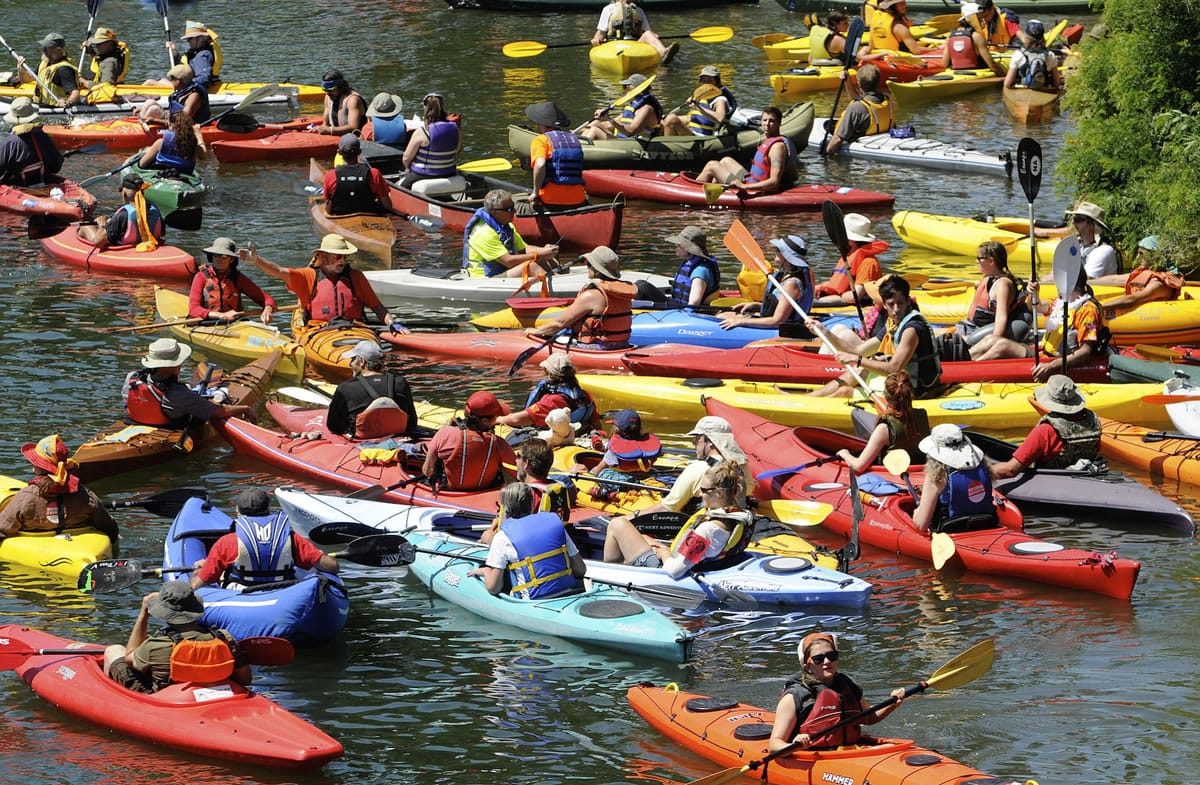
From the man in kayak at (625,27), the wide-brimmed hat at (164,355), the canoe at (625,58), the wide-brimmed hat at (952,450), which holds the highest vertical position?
the man in kayak at (625,27)

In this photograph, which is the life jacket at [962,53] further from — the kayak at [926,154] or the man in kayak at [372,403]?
the man in kayak at [372,403]

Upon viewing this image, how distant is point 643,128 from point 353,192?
5.02 metres

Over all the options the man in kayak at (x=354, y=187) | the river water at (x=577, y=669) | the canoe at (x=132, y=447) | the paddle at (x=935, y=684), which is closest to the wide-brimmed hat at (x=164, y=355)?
the canoe at (x=132, y=447)

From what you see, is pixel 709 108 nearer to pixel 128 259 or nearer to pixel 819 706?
pixel 128 259

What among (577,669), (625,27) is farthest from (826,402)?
(625,27)

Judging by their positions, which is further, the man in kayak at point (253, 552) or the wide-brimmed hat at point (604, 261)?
the wide-brimmed hat at point (604, 261)

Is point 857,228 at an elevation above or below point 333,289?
above

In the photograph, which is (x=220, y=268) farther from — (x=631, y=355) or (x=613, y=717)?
(x=613, y=717)

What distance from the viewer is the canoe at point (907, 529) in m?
11.5

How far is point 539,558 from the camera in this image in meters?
11.0

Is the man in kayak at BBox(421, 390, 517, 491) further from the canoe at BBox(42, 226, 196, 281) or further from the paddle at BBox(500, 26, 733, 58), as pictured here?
the paddle at BBox(500, 26, 733, 58)

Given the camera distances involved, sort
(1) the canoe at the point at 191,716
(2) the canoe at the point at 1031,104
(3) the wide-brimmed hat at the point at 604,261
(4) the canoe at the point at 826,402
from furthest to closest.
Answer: (2) the canoe at the point at 1031,104 → (3) the wide-brimmed hat at the point at 604,261 → (4) the canoe at the point at 826,402 → (1) the canoe at the point at 191,716

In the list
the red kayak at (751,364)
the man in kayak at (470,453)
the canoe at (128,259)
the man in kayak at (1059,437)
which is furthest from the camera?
the canoe at (128,259)

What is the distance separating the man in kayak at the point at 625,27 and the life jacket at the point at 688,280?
43.2ft
